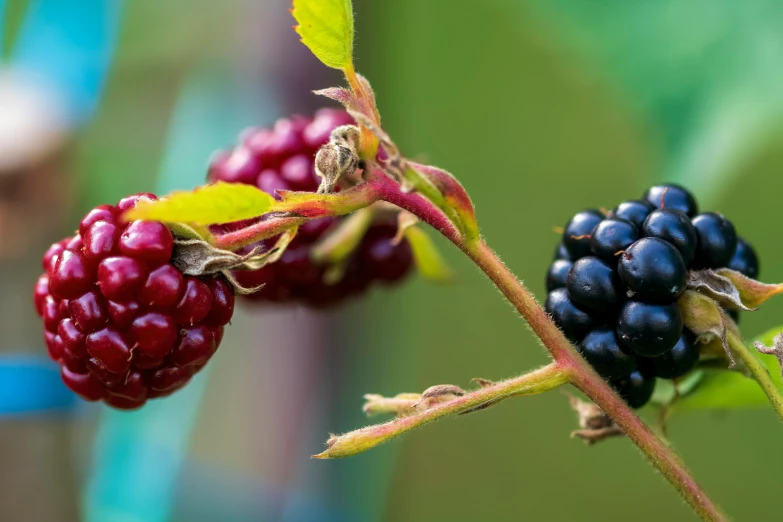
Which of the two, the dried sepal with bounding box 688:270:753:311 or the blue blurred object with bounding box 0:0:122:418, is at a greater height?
the dried sepal with bounding box 688:270:753:311

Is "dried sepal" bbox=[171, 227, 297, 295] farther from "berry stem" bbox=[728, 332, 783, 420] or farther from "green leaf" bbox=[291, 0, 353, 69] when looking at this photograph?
"berry stem" bbox=[728, 332, 783, 420]

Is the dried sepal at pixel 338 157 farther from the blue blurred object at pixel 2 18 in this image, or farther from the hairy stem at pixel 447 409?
the blue blurred object at pixel 2 18

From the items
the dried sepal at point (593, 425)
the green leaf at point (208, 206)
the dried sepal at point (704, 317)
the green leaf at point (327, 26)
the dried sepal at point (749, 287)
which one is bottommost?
the dried sepal at point (593, 425)

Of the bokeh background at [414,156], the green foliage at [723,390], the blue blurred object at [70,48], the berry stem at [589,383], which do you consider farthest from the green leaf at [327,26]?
the blue blurred object at [70,48]

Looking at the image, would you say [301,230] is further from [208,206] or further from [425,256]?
[208,206]

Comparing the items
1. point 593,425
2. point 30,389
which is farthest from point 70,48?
point 593,425

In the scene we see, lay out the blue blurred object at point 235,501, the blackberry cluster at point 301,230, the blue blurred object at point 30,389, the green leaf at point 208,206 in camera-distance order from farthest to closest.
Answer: the blue blurred object at point 235,501 → the blue blurred object at point 30,389 → the blackberry cluster at point 301,230 → the green leaf at point 208,206

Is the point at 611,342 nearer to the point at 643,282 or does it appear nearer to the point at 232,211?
the point at 643,282

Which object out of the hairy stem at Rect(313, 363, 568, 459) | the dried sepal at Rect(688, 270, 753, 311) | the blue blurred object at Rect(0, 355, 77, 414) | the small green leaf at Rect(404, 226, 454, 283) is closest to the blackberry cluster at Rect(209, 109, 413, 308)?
the small green leaf at Rect(404, 226, 454, 283)
